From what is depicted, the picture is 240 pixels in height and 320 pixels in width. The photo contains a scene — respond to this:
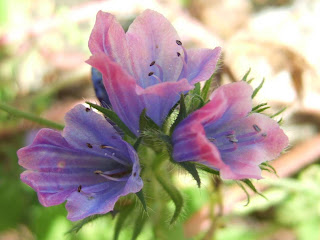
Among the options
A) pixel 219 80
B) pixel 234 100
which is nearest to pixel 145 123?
pixel 234 100

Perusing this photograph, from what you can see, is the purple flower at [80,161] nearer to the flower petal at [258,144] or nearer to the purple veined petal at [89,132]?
the purple veined petal at [89,132]

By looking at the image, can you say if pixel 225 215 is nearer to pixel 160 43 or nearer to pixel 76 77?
pixel 76 77

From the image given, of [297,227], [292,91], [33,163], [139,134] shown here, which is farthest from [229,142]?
[292,91]

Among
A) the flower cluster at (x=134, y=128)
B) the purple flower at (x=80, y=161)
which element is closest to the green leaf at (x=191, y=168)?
the flower cluster at (x=134, y=128)

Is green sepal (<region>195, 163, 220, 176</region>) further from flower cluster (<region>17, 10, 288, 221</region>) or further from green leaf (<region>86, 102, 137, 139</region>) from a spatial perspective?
green leaf (<region>86, 102, 137, 139</region>)

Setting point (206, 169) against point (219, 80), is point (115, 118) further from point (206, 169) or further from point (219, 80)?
point (219, 80)

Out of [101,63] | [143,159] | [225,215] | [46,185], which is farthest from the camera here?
[225,215]

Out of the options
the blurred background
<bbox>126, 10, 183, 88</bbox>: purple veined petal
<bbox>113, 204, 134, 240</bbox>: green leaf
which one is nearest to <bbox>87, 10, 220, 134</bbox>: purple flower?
<bbox>126, 10, 183, 88</bbox>: purple veined petal
